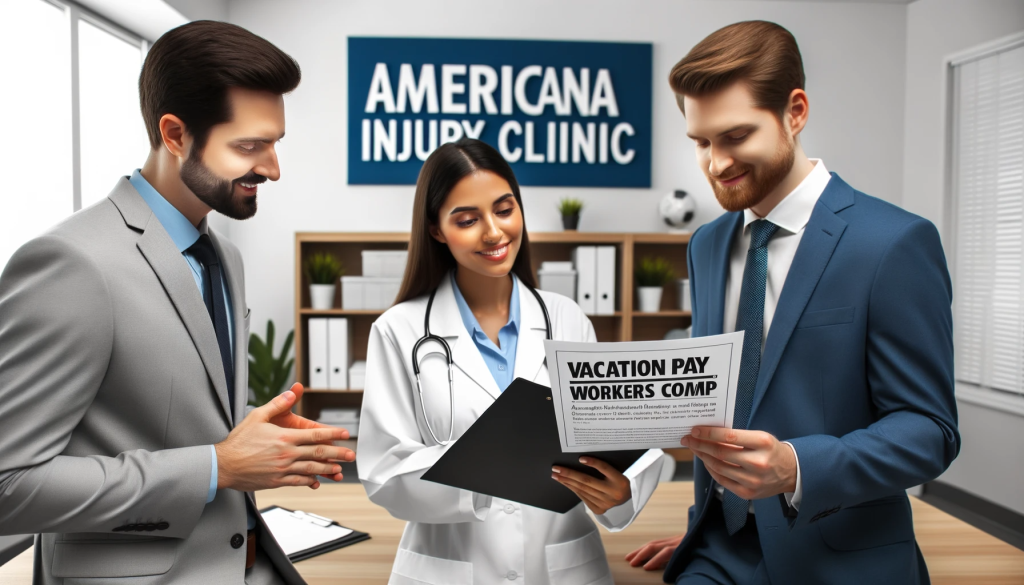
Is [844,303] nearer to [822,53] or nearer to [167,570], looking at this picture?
[167,570]

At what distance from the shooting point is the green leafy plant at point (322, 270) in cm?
433

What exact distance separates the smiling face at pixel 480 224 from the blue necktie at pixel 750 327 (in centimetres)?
55

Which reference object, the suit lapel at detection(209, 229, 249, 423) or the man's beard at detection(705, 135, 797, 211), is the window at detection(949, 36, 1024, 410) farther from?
the suit lapel at detection(209, 229, 249, 423)

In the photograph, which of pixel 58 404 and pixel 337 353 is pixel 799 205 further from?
pixel 337 353

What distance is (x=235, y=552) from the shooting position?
122 cm

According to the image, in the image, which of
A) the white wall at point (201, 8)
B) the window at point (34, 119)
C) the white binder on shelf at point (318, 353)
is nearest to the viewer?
the window at point (34, 119)

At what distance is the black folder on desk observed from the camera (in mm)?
1124

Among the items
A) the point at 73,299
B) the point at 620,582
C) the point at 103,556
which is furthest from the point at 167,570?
the point at 620,582

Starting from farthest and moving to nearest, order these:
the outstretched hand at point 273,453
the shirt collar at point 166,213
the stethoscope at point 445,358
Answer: the stethoscope at point 445,358
the shirt collar at point 166,213
the outstretched hand at point 273,453

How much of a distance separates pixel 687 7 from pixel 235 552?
461 cm

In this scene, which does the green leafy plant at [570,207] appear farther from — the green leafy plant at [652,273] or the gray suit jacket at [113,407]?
the gray suit jacket at [113,407]

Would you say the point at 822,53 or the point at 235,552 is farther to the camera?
the point at 822,53

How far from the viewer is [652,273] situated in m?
4.44

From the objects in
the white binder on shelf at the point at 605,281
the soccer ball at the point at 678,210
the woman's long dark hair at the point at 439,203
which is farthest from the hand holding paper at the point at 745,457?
the soccer ball at the point at 678,210
